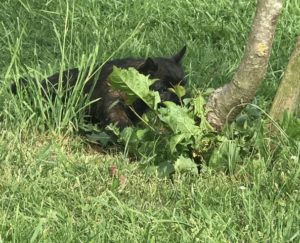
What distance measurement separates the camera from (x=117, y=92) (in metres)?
5.16

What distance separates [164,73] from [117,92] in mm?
386

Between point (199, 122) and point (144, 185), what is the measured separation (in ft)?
2.04

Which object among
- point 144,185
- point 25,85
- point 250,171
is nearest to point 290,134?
point 250,171

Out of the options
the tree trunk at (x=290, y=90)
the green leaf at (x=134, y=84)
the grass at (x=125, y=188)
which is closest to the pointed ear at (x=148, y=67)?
the grass at (x=125, y=188)

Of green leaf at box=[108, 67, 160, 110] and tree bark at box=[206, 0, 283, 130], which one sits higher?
tree bark at box=[206, 0, 283, 130]

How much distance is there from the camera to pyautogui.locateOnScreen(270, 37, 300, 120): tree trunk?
4.28 metres

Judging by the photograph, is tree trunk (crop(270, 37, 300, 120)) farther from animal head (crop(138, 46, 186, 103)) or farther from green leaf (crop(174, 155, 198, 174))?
animal head (crop(138, 46, 186, 103))

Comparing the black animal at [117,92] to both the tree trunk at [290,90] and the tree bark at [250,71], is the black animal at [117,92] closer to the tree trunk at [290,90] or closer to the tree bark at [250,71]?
the tree bark at [250,71]

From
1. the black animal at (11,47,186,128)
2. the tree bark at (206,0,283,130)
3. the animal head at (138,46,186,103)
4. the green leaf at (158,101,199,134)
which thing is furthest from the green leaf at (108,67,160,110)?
the animal head at (138,46,186,103)

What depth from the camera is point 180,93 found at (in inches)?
178

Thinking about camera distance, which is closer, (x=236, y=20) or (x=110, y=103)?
(x=110, y=103)

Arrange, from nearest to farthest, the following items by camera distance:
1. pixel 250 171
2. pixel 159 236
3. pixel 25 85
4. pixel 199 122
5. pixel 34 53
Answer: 1. pixel 159 236
2. pixel 250 171
3. pixel 199 122
4. pixel 25 85
5. pixel 34 53

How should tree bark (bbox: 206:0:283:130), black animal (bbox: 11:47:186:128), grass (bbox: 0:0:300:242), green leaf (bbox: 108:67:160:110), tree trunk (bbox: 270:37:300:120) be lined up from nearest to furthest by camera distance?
grass (bbox: 0:0:300:242) < tree bark (bbox: 206:0:283:130) < tree trunk (bbox: 270:37:300:120) < green leaf (bbox: 108:67:160:110) < black animal (bbox: 11:47:186:128)

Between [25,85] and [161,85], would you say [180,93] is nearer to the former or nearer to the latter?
[161,85]
